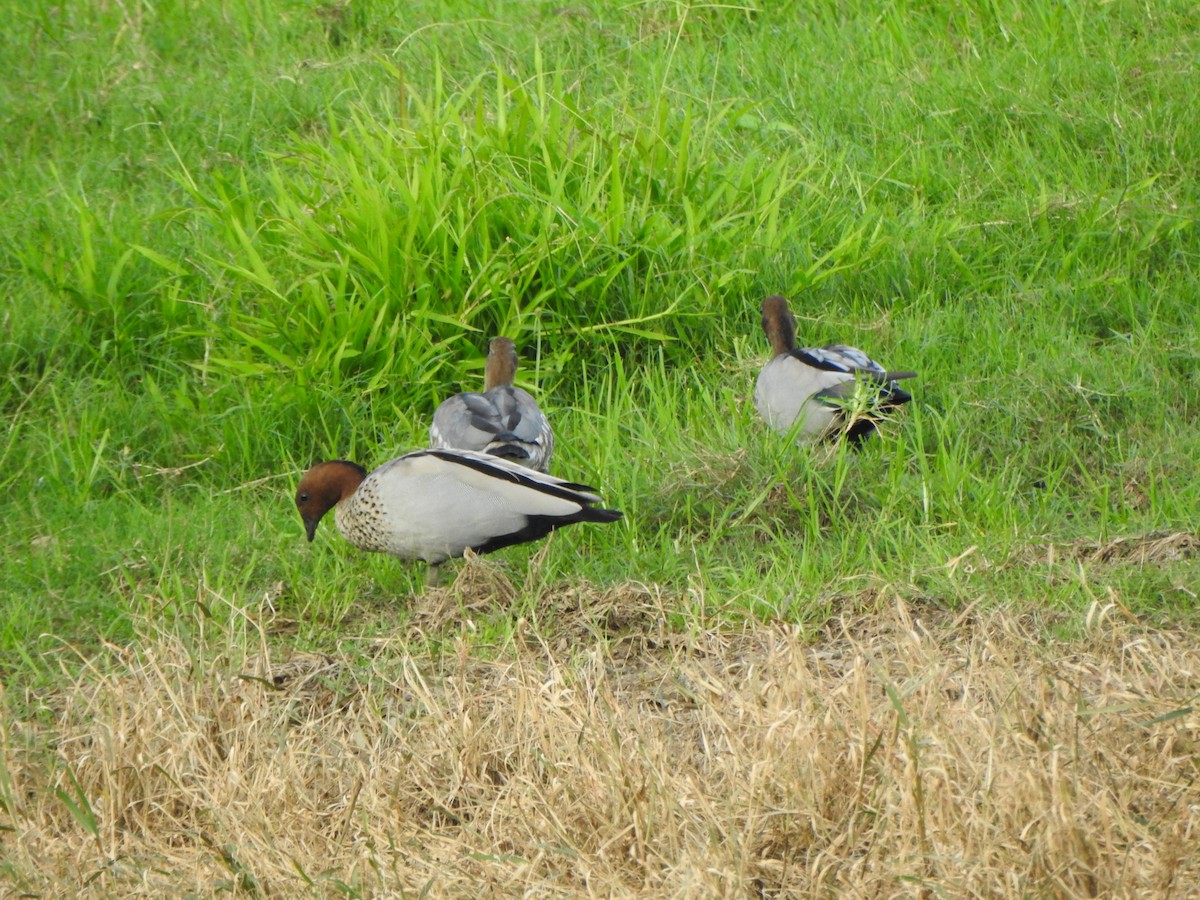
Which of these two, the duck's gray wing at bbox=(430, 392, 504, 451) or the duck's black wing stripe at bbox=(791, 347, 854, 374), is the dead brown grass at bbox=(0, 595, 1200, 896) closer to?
the duck's gray wing at bbox=(430, 392, 504, 451)

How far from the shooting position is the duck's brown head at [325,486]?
493 centimetres

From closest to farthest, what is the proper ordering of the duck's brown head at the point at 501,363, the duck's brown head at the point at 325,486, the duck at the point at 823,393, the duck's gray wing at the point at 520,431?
the duck's brown head at the point at 325,486 < the duck's gray wing at the point at 520,431 < the duck at the point at 823,393 < the duck's brown head at the point at 501,363

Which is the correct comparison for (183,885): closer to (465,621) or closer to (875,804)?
(465,621)

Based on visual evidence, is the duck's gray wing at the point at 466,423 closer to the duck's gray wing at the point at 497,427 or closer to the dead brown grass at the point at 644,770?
the duck's gray wing at the point at 497,427

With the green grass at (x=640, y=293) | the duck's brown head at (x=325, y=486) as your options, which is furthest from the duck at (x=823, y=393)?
the duck's brown head at (x=325, y=486)

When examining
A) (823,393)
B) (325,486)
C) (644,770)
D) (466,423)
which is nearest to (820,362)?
(823,393)

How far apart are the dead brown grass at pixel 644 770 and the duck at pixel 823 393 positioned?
1.13m

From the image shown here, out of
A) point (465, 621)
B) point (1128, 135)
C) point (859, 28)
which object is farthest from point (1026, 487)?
point (859, 28)

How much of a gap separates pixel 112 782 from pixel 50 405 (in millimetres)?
2847

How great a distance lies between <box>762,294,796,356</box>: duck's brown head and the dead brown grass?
166 cm

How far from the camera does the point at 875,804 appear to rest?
3.18 metres

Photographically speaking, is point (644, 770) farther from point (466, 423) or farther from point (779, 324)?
point (779, 324)

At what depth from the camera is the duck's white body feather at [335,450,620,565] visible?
4.53 metres

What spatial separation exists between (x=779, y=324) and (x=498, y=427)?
128 cm
